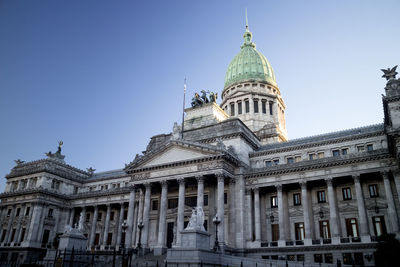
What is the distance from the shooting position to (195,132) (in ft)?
177

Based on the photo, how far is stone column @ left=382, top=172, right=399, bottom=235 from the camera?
3700cm

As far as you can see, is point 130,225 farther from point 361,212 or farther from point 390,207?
point 390,207

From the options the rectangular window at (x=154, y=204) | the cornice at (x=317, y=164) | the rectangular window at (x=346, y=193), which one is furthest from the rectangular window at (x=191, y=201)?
the rectangular window at (x=346, y=193)

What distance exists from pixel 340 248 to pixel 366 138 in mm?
15254

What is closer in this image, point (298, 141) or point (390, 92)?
point (390, 92)

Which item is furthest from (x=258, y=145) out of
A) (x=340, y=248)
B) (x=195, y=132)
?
(x=340, y=248)

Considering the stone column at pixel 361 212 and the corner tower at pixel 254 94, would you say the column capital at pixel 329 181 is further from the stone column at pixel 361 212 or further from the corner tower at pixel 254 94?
the corner tower at pixel 254 94

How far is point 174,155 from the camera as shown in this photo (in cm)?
4762

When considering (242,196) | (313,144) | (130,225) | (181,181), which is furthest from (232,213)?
(313,144)

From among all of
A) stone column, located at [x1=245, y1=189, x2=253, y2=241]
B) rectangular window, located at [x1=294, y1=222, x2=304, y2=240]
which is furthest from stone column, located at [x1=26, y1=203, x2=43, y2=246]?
rectangular window, located at [x1=294, y1=222, x2=304, y2=240]

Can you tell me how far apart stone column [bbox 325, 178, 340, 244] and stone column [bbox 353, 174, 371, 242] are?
2524mm

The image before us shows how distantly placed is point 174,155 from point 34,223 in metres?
29.2

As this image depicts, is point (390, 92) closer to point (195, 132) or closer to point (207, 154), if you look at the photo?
point (207, 154)

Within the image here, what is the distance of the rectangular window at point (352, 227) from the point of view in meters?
40.3
